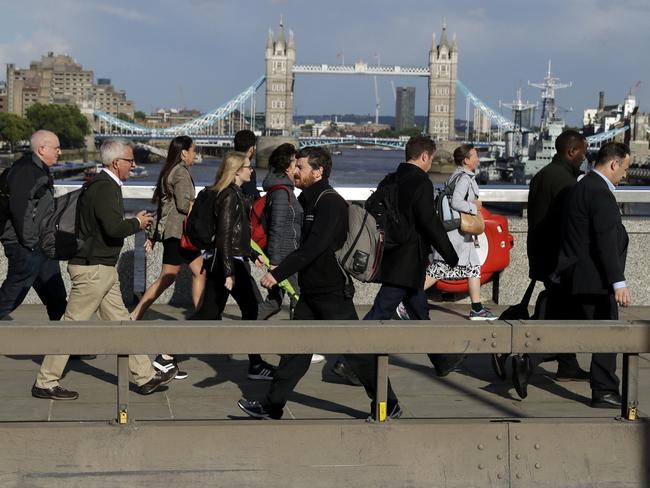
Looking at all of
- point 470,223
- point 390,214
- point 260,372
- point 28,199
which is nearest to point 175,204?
point 28,199

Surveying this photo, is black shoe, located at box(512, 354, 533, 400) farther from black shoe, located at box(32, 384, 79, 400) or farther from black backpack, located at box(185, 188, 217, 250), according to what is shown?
black shoe, located at box(32, 384, 79, 400)

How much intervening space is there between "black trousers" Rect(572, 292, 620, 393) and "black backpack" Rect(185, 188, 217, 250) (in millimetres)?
1805

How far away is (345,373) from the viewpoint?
5926 mm

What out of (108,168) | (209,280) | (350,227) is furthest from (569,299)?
(108,168)

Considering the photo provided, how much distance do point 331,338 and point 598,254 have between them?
1.72 metres

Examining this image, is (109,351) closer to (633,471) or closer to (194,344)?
(194,344)

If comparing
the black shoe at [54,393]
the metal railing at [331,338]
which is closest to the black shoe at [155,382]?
the black shoe at [54,393]

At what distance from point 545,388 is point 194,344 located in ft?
8.09

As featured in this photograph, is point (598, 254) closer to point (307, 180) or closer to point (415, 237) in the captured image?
point (415, 237)

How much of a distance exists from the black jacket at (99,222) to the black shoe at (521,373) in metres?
1.89

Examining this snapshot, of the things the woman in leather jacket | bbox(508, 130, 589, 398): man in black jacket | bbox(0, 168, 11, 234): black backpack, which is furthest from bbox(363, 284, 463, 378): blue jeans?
bbox(0, 168, 11, 234): black backpack

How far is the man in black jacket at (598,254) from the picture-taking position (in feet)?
17.2

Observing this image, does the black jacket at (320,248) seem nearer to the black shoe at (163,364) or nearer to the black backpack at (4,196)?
the black shoe at (163,364)

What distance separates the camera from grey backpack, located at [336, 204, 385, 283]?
4961 millimetres
